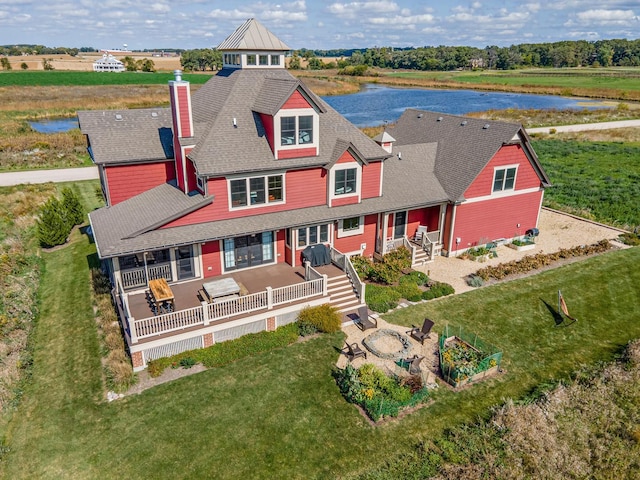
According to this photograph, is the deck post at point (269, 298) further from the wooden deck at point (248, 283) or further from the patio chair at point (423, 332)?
the patio chair at point (423, 332)

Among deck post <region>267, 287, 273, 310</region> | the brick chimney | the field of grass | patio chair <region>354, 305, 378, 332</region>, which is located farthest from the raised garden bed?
the field of grass

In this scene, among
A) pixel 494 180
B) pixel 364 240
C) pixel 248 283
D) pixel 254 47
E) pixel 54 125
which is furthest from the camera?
pixel 54 125

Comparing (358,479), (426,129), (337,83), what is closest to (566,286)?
(426,129)

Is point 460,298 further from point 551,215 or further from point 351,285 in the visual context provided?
point 551,215

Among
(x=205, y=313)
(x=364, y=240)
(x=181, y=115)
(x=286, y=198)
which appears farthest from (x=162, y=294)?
(x=364, y=240)

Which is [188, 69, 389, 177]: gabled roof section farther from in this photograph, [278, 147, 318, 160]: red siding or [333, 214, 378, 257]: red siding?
[333, 214, 378, 257]: red siding

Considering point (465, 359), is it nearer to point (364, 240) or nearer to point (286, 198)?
point (364, 240)

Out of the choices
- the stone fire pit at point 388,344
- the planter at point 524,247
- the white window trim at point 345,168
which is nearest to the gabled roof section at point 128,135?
the white window trim at point 345,168
